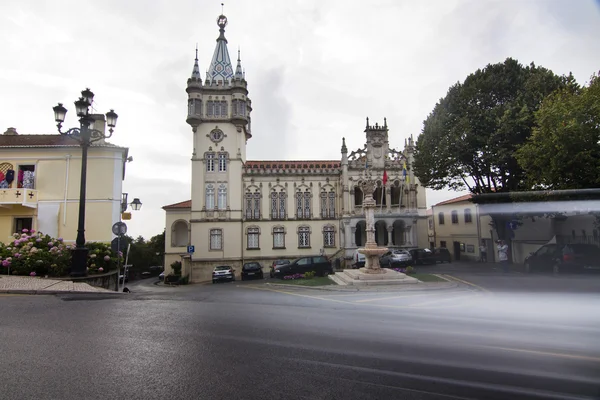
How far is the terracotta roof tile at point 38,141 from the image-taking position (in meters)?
20.9

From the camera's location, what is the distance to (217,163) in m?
34.7

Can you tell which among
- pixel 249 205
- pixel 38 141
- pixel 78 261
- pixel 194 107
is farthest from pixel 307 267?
pixel 194 107

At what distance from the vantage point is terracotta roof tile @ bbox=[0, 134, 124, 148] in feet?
68.4

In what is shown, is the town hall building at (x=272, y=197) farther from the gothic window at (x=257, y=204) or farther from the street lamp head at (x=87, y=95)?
the street lamp head at (x=87, y=95)

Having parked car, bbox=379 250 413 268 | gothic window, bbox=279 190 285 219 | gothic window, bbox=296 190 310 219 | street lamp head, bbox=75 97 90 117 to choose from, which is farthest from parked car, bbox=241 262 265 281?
street lamp head, bbox=75 97 90 117

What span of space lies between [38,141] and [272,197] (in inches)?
775

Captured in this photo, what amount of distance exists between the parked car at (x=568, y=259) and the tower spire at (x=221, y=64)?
31.7 meters

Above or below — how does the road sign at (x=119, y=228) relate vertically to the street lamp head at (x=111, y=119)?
below

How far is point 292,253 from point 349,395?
102 feet

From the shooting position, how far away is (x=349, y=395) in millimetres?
3885

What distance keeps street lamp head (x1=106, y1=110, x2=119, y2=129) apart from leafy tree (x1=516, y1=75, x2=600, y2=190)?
1921 centimetres

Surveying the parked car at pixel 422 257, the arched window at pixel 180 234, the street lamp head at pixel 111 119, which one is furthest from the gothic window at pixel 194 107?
the parked car at pixel 422 257

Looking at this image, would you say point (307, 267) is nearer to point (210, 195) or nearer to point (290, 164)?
point (210, 195)

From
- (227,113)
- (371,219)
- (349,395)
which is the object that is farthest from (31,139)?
(349,395)
